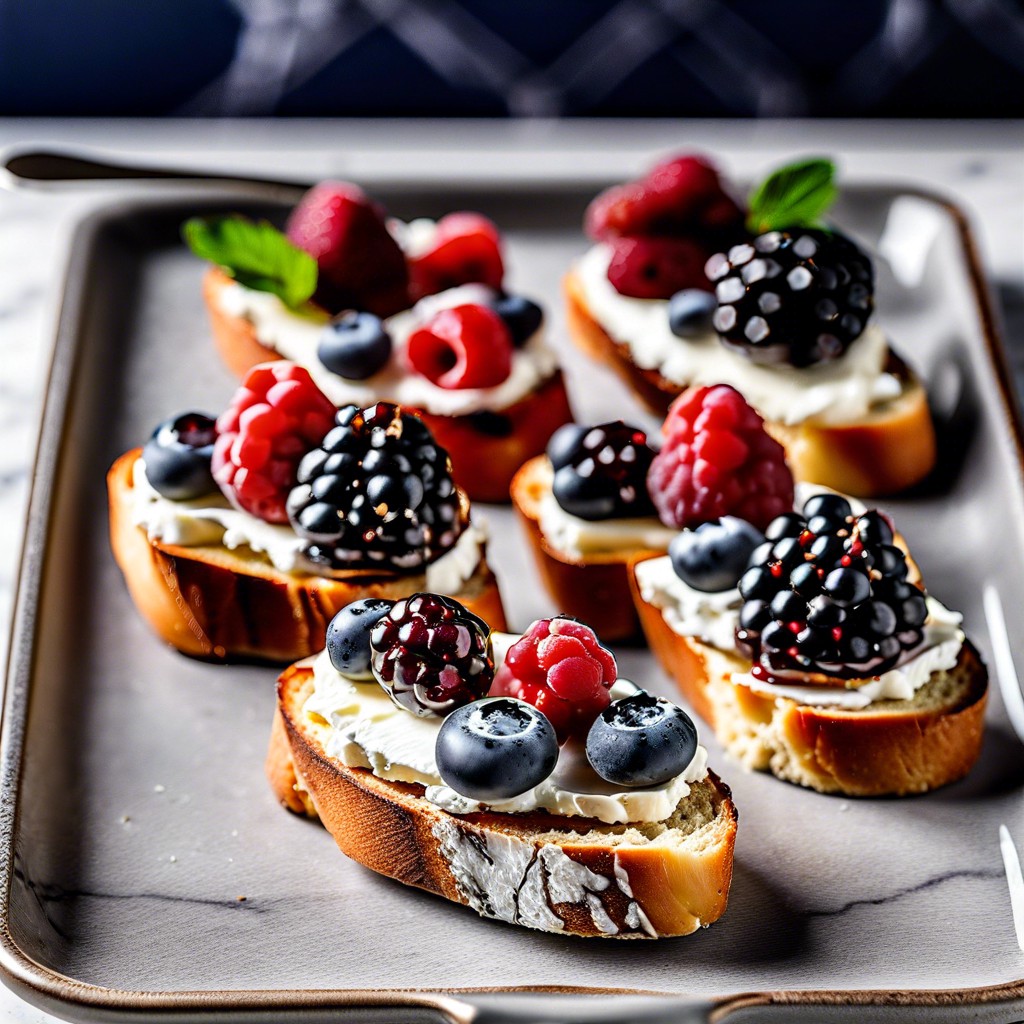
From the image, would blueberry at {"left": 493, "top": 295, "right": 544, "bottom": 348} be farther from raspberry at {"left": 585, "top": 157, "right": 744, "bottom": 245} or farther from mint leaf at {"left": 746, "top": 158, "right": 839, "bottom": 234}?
mint leaf at {"left": 746, "top": 158, "right": 839, "bottom": 234}

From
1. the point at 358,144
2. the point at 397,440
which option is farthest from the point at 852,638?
the point at 358,144

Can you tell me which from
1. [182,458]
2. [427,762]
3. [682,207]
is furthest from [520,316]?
[427,762]

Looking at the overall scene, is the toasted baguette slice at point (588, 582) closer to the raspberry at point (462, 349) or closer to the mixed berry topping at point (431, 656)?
the raspberry at point (462, 349)

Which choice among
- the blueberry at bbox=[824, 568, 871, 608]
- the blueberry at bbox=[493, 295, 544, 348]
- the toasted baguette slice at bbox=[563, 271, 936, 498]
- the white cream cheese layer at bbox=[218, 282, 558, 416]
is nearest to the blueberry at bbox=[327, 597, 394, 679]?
the blueberry at bbox=[824, 568, 871, 608]

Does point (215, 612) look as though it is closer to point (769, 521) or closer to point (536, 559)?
point (536, 559)

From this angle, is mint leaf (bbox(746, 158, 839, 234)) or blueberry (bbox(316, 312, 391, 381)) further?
mint leaf (bbox(746, 158, 839, 234))
